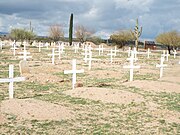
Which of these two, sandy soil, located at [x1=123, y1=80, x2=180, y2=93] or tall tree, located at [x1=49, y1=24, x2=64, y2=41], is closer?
sandy soil, located at [x1=123, y1=80, x2=180, y2=93]

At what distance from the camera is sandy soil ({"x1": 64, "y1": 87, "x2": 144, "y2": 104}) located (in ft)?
40.5

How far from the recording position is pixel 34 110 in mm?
9844

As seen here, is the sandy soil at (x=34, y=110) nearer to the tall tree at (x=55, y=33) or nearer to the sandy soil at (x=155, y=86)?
the sandy soil at (x=155, y=86)

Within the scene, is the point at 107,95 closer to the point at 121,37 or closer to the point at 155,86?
the point at 155,86

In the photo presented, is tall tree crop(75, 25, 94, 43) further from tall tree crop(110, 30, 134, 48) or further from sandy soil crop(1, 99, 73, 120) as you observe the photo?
sandy soil crop(1, 99, 73, 120)

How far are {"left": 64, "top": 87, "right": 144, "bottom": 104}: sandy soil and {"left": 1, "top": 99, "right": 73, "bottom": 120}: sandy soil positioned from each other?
2157mm

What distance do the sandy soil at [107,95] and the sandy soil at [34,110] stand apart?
216 cm

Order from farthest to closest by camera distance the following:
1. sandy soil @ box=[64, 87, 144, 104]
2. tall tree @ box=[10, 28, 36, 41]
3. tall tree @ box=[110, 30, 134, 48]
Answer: tall tree @ box=[10, 28, 36, 41], tall tree @ box=[110, 30, 134, 48], sandy soil @ box=[64, 87, 144, 104]

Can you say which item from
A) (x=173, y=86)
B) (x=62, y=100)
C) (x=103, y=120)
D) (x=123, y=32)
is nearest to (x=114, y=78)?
(x=173, y=86)

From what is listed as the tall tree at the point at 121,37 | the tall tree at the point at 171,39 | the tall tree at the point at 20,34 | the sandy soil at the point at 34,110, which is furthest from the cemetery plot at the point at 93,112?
the tall tree at the point at 20,34

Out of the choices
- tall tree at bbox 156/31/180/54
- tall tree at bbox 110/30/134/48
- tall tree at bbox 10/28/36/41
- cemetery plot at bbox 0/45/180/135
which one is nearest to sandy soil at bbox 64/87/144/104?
cemetery plot at bbox 0/45/180/135

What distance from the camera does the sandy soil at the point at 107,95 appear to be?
1234 cm

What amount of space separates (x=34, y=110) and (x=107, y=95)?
3625mm

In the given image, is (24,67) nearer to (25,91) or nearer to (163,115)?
(25,91)
